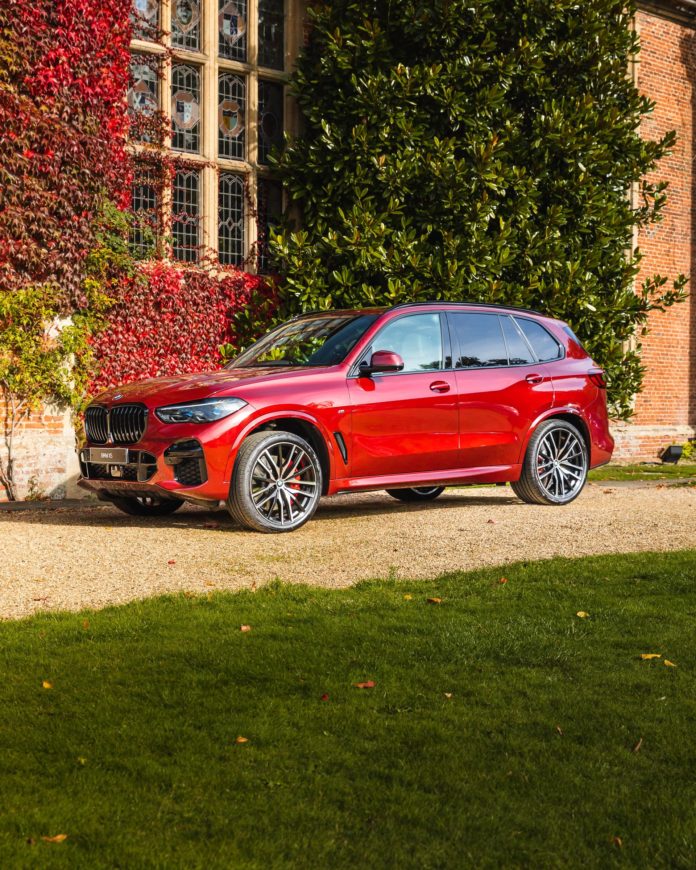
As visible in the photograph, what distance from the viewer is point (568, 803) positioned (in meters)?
3.35

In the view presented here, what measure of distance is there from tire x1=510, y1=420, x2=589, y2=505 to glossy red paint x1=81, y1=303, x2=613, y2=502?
11 centimetres

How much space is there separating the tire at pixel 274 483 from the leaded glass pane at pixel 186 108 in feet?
23.2

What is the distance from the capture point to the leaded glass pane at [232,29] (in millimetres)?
14945

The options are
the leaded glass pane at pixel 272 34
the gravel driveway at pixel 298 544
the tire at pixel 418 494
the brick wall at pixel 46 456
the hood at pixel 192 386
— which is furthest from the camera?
the leaded glass pane at pixel 272 34

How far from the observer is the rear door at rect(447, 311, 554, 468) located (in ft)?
33.0

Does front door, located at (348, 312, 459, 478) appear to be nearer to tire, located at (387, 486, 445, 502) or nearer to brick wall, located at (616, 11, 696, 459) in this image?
tire, located at (387, 486, 445, 502)

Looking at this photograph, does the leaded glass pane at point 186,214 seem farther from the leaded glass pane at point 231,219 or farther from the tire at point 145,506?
the tire at point 145,506

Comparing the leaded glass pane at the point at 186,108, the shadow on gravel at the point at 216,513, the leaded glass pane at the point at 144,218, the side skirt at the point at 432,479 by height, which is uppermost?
the leaded glass pane at the point at 186,108

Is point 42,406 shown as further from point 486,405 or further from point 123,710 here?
point 123,710

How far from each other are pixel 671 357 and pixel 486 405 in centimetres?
1134

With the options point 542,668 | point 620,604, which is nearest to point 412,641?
point 542,668

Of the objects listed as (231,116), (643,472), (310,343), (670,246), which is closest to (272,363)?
(310,343)

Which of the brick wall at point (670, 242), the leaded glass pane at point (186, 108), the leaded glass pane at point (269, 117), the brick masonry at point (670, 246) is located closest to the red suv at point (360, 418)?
the leaded glass pane at point (186, 108)

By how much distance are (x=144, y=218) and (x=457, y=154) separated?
14.9 feet
